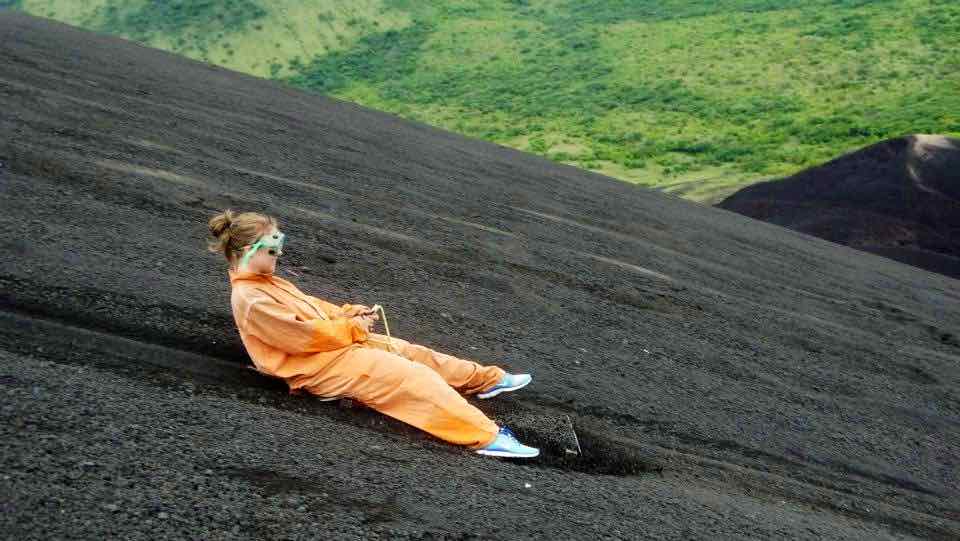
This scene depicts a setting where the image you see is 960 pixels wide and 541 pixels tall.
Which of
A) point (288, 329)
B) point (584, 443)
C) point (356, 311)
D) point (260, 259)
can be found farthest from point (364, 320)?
point (584, 443)

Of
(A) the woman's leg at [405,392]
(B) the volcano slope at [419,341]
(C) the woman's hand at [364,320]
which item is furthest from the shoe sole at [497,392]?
(C) the woman's hand at [364,320]

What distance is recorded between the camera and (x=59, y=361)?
418 centimetres

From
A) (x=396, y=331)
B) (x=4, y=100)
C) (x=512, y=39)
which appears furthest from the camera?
(x=512, y=39)

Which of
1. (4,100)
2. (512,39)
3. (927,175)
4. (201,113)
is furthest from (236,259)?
(512,39)

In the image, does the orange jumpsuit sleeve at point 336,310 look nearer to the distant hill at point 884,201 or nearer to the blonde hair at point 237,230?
the blonde hair at point 237,230

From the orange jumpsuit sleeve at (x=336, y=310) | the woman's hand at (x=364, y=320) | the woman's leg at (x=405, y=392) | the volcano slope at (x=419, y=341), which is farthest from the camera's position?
the orange jumpsuit sleeve at (x=336, y=310)

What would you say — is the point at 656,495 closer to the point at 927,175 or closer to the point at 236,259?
the point at 236,259

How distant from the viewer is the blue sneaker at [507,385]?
503 centimetres

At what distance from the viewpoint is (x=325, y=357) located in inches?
172

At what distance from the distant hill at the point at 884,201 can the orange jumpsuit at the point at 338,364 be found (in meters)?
17.8

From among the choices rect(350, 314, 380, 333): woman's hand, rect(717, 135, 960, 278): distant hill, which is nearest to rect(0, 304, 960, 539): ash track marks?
rect(350, 314, 380, 333): woman's hand

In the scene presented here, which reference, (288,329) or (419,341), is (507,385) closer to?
(419,341)

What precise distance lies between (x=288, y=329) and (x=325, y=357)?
0.25 metres

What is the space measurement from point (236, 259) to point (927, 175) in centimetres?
2365
